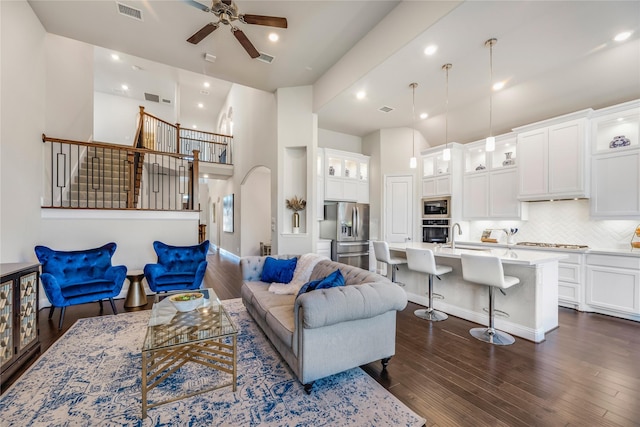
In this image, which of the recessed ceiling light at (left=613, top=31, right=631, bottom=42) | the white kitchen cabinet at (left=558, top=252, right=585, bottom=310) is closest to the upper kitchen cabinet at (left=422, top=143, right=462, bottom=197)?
the white kitchen cabinet at (left=558, top=252, right=585, bottom=310)

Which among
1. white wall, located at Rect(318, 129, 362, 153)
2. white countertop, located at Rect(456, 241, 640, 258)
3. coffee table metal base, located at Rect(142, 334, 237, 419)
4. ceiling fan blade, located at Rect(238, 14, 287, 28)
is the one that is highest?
ceiling fan blade, located at Rect(238, 14, 287, 28)

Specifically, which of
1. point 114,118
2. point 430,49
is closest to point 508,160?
point 430,49

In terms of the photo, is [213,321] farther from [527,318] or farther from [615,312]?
[615,312]

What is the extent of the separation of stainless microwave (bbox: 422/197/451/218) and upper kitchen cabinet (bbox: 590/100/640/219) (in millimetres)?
2118

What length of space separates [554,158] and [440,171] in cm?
190

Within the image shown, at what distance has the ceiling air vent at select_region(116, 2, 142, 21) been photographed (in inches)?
133

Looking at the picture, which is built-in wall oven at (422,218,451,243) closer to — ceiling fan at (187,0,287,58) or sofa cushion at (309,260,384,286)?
sofa cushion at (309,260,384,286)

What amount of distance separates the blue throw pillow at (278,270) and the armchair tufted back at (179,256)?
1.45 m

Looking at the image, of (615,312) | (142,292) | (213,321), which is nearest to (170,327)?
(213,321)

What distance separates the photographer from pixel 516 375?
7.29 ft

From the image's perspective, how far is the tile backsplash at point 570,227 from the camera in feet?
12.8

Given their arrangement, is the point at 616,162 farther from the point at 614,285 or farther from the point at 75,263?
the point at 75,263

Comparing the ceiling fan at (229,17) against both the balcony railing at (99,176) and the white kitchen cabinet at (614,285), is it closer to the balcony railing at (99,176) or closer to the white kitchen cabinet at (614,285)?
the balcony railing at (99,176)

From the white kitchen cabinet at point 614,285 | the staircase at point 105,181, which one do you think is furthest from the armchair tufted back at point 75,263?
the white kitchen cabinet at point 614,285
